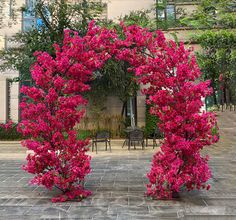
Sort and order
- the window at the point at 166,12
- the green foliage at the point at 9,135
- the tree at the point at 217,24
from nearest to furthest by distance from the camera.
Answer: the tree at the point at 217,24 < the green foliage at the point at 9,135 < the window at the point at 166,12

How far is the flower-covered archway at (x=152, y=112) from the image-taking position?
494 centimetres

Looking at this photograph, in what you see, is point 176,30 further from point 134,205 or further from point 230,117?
point 134,205

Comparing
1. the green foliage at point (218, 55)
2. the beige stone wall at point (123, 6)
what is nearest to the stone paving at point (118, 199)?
the green foliage at point (218, 55)

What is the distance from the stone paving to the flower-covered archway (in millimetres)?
289

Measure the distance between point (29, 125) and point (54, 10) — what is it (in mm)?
8101

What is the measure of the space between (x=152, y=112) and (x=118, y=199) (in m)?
1.67

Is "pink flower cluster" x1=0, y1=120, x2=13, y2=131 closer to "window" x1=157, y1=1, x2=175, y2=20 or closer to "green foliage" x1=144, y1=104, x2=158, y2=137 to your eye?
"green foliage" x1=144, y1=104, x2=158, y2=137

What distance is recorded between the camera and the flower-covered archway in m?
4.94

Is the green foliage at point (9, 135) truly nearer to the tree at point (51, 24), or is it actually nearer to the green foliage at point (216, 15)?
the tree at point (51, 24)

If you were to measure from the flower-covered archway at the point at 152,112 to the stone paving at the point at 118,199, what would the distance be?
289 mm

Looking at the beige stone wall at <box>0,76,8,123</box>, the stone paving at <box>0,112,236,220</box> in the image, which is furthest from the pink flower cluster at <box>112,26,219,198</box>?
the beige stone wall at <box>0,76,8,123</box>

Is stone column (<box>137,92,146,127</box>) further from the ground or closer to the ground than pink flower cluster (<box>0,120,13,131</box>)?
further from the ground

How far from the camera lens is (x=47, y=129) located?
200 inches

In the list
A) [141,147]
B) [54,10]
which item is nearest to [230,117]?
[141,147]
